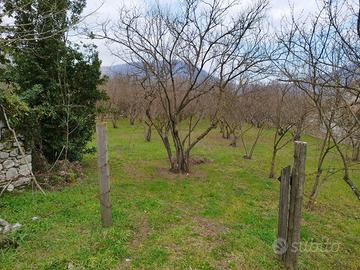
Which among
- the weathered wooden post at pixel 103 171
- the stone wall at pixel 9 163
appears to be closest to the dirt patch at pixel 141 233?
the weathered wooden post at pixel 103 171

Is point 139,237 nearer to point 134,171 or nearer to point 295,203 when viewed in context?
point 295,203

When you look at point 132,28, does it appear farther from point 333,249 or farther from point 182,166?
point 333,249

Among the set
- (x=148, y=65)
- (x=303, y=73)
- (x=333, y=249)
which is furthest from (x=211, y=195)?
(x=148, y=65)

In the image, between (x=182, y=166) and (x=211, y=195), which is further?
(x=182, y=166)

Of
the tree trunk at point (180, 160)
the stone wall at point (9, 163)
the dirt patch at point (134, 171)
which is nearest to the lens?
the stone wall at point (9, 163)

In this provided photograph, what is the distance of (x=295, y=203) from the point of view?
3605mm

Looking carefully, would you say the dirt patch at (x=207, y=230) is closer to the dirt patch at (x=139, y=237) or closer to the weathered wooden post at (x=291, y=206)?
the dirt patch at (x=139, y=237)

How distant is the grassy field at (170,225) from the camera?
3.64 meters

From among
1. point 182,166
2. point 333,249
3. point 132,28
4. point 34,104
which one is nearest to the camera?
point 333,249

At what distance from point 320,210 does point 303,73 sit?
138 inches

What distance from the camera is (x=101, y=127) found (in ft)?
12.5

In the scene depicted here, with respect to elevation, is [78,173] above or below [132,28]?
below

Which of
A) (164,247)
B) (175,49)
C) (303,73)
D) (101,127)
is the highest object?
(175,49)

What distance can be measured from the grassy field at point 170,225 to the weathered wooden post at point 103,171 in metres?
0.22
